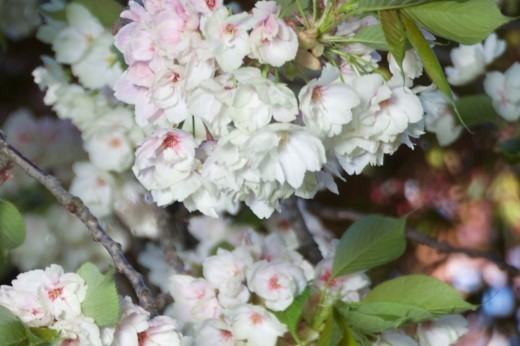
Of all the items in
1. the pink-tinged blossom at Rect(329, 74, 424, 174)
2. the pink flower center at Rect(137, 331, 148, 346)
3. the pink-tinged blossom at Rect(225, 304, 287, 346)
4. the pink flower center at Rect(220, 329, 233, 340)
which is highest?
the pink-tinged blossom at Rect(329, 74, 424, 174)

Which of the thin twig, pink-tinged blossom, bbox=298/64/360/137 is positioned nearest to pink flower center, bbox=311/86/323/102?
pink-tinged blossom, bbox=298/64/360/137

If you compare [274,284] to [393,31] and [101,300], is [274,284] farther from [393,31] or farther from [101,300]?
[393,31]

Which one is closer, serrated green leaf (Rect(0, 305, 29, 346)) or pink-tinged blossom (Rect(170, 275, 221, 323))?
serrated green leaf (Rect(0, 305, 29, 346))

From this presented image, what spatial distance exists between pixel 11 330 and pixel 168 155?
0.62 feet

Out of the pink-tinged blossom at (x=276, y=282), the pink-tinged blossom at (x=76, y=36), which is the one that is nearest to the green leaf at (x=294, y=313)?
the pink-tinged blossom at (x=276, y=282)

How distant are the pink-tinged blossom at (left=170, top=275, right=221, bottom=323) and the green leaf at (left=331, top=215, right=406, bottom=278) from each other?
13 cm

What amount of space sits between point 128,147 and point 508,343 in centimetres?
125

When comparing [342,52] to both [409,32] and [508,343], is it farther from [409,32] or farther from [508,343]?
[508,343]

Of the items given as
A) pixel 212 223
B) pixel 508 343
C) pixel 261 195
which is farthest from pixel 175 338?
pixel 508 343

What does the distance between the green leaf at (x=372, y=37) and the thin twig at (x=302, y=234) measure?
46cm

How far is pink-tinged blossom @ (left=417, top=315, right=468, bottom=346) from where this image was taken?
3.60 feet

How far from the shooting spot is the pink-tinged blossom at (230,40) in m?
0.83

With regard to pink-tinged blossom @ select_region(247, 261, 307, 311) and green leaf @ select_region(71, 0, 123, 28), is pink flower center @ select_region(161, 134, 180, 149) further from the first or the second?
green leaf @ select_region(71, 0, 123, 28)

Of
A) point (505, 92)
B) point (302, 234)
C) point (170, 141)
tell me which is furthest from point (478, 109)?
point (170, 141)
